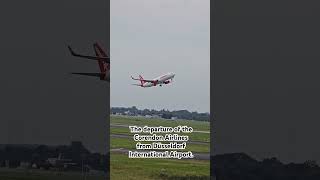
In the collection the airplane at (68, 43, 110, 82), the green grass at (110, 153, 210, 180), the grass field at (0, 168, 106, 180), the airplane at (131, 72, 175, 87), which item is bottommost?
the grass field at (0, 168, 106, 180)

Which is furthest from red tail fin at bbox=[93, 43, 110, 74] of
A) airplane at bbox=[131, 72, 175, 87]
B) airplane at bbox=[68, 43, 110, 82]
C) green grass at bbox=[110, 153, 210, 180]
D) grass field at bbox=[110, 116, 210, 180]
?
green grass at bbox=[110, 153, 210, 180]

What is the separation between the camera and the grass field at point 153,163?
73.5 feet

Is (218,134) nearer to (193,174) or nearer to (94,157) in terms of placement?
(193,174)

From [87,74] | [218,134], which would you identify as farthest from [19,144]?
[218,134]

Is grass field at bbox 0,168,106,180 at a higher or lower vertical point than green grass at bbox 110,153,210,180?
lower

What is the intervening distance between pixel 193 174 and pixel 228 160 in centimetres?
171

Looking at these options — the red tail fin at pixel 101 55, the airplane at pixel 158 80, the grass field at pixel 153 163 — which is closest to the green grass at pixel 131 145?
Answer: the grass field at pixel 153 163

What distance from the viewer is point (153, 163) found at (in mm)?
22656

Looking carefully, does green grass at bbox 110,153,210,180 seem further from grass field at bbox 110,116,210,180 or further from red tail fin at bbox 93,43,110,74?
red tail fin at bbox 93,43,110,74

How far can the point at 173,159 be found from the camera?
22.6 meters

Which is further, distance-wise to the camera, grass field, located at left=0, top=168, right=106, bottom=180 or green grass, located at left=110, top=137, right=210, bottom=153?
grass field, located at left=0, top=168, right=106, bottom=180

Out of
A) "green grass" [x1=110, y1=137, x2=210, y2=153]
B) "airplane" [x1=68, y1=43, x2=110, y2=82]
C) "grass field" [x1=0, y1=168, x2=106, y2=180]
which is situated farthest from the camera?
"grass field" [x1=0, y1=168, x2=106, y2=180]

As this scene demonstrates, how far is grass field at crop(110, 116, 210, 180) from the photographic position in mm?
22391

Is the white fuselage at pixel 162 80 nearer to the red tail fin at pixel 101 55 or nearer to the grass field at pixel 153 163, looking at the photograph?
the grass field at pixel 153 163
